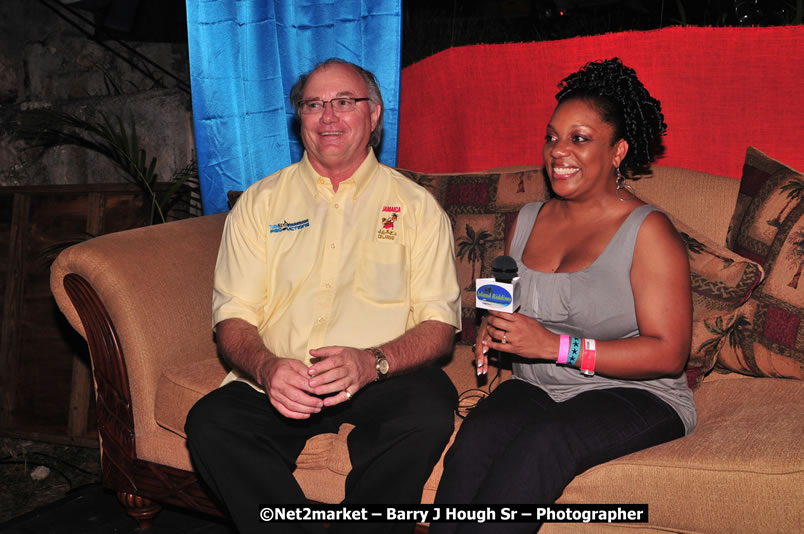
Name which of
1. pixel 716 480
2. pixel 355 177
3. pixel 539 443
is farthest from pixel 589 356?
pixel 355 177

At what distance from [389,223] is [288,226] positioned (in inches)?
11.8

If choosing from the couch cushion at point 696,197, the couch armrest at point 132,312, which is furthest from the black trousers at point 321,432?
the couch cushion at point 696,197

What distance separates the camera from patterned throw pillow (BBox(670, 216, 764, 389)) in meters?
1.83

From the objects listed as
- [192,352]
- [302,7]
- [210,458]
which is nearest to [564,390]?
[210,458]

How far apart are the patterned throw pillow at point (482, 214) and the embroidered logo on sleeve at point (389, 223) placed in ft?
1.29

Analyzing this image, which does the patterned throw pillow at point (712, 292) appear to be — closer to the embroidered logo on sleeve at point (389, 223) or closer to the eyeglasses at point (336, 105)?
the embroidered logo on sleeve at point (389, 223)

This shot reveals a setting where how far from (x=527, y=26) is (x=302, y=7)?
3219mm

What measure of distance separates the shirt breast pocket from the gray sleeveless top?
0.38m

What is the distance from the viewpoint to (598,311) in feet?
5.47

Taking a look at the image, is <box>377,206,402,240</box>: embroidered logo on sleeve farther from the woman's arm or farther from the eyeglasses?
the woman's arm

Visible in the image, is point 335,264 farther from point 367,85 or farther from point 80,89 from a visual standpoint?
point 80,89

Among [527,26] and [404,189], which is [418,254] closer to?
[404,189]

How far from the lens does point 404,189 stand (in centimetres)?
204

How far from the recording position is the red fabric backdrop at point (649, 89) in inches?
92.6
